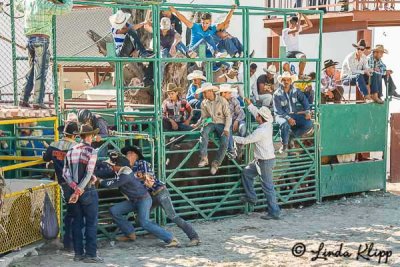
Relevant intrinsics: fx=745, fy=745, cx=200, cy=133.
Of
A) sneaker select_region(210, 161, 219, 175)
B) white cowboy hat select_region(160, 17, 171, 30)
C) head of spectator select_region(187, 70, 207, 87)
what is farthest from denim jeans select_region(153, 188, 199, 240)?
white cowboy hat select_region(160, 17, 171, 30)

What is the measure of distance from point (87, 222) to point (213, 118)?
323 cm

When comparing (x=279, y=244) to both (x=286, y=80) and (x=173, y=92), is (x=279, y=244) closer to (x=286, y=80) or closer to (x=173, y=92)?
(x=173, y=92)

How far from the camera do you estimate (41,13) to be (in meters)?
10.4

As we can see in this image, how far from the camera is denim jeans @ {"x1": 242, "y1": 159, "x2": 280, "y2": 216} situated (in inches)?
490

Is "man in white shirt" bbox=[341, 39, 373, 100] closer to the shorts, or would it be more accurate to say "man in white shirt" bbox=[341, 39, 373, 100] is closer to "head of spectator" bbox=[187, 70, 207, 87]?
the shorts

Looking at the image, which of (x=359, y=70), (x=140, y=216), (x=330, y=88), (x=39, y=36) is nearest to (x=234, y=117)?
(x=140, y=216)

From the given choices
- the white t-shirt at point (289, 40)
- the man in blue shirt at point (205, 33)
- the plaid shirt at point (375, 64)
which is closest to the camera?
the man in blue shirt at point (205, 33)

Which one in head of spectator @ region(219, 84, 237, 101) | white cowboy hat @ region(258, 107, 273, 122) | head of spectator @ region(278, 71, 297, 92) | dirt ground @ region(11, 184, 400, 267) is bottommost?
dirt ground @ region(11, 184, 400, 267)

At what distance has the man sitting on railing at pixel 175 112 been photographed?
12266mm

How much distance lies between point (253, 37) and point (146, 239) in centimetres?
1582

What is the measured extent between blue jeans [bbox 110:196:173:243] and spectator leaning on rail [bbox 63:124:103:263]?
86cm

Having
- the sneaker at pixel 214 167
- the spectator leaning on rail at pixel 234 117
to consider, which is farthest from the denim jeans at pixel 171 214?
the spectator leaning on rail at pixel 234 117

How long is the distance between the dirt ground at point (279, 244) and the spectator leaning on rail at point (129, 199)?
0.83 feet

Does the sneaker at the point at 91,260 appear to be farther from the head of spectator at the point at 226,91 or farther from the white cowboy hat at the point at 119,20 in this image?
the white cowboy hat at the point at 119,20
